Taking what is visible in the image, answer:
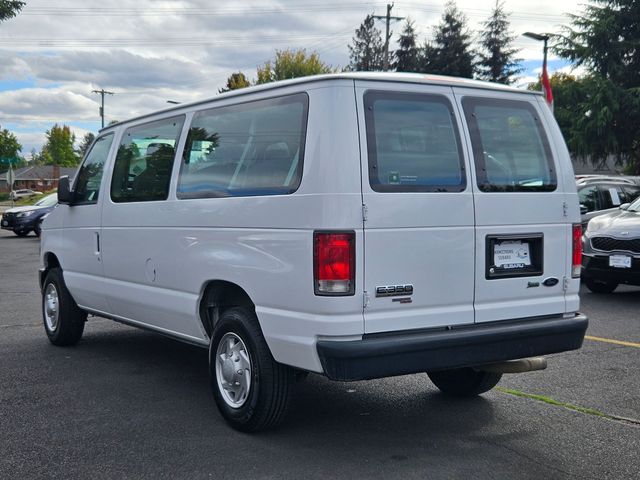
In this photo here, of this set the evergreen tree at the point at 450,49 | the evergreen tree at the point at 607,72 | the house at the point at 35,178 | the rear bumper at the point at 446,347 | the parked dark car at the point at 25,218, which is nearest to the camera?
the rear bumper at the point at 446,347

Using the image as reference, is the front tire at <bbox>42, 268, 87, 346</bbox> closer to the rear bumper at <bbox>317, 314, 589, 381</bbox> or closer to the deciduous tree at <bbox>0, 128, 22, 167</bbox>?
the rear bumper at <bbox>317, 314, 589, 381</bbox>

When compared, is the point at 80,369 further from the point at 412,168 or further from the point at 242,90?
the point at 412,168

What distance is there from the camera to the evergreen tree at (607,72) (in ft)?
98.3

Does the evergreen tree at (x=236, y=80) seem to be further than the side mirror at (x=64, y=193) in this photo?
Yes

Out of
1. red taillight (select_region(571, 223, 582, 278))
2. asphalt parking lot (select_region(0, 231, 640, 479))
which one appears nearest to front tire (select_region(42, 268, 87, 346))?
asphalt parking lot (select_region(0, 231, 640, 479))

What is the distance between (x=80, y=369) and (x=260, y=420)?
2499mm

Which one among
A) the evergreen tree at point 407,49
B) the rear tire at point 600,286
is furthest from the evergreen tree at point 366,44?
the rear tire at point 600,286

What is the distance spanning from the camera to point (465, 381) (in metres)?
5.60

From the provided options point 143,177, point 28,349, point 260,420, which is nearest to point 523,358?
point 260,420

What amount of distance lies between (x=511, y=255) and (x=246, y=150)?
1.75 metres

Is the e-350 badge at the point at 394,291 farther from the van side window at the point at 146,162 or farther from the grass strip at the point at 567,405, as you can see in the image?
the van side window at the point at 146,162

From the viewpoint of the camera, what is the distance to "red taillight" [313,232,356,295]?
417 centimetres

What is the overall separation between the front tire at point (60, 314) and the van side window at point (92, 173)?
0.86 m

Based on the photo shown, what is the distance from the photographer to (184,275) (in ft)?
17.6
